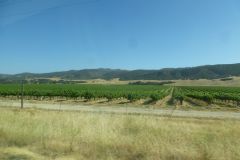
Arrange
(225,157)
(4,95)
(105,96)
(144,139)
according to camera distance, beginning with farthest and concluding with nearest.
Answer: (4,95) → (105,96) → (144,139) → (225,157)

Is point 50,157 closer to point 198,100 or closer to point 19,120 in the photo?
point 19,120

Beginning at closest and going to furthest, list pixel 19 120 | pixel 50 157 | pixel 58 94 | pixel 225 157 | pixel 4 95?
pixel 225 157, pixel 50 157, pixel 19 120, pixel 58 94, pixel 4 95

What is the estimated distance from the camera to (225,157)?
755cm

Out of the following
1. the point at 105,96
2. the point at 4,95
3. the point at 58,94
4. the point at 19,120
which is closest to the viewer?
the point at 19,120

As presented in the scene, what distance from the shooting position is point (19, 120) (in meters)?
12.8

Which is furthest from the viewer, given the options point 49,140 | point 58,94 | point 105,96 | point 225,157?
point 58,94

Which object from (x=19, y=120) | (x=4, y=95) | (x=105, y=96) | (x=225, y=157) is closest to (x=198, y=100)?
(x=105, y=96)

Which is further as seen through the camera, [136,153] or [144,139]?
[144,139]

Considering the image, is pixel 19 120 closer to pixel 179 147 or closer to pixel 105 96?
pixel 179 147

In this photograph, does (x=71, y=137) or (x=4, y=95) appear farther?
(x=4, y=95)

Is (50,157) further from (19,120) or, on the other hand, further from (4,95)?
(4,95)

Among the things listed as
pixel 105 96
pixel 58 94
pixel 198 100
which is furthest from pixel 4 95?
pixel 198 100

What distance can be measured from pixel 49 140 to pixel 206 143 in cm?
427

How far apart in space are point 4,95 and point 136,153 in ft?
183
